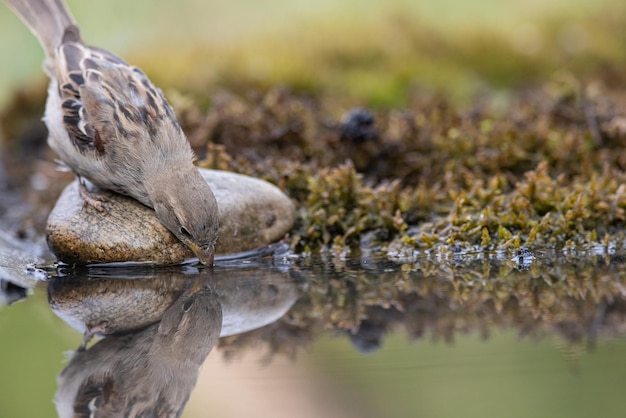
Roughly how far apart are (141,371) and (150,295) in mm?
1431

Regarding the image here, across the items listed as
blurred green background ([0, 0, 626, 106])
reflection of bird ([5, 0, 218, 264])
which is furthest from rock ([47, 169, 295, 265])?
blurred green background ([0, 0, 626, 106])

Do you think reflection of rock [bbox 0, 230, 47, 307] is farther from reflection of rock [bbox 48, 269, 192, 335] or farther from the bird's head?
the bird's head

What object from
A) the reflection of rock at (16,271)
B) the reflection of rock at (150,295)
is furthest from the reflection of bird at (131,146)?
the reflection of rock at (16,271)

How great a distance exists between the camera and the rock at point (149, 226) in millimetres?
5645

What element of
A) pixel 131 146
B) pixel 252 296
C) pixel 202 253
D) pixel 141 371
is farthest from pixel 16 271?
pixel 141 371

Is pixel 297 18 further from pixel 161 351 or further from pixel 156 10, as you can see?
pixel 161 351

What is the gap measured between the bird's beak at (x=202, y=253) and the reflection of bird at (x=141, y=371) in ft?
4.14

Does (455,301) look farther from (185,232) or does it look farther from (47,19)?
(47,19)

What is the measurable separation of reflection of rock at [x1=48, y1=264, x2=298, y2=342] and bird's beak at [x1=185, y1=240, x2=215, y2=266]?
71 millimetres

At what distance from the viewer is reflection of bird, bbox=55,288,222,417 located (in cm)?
309

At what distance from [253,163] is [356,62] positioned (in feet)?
14.1

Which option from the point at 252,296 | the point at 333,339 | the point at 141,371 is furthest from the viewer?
the point at 252,296

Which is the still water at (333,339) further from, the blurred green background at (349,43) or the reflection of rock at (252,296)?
the blurred green background at (349,43)

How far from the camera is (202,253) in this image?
5500mm
